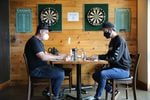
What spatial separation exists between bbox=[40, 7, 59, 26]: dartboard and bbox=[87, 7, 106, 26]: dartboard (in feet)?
2.60

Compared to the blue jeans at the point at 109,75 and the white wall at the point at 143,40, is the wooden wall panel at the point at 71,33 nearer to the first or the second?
the white wall at the point at 143,40

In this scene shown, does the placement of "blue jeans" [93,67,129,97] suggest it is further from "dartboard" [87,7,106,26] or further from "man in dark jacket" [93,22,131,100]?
"dartboard" [87,7,106,26]

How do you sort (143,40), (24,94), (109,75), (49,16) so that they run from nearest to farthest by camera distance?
(109,75)
(24,94)
(143,40)
(49,16)

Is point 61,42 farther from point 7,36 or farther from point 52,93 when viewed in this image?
point 52,93

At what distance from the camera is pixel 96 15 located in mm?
7352

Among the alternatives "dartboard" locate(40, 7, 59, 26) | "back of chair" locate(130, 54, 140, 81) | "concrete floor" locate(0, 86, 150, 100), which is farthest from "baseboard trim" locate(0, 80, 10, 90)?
"back of chair" locate(130, 54, 140, 81)

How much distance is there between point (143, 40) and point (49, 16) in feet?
7.38

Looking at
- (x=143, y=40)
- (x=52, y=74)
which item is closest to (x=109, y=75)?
(x=52, y=74)


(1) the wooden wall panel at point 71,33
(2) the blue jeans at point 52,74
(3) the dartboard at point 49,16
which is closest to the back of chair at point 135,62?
(2) the blue jeans at point 52,74

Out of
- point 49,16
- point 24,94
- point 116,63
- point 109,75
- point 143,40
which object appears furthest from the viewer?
point 49,16

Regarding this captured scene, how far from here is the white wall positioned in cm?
675

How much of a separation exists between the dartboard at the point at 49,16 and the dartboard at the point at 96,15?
0.79 meters

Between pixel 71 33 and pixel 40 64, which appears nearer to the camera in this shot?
pixel 40 64

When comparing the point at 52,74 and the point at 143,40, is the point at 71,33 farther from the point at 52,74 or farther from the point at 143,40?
the point at 52,74
